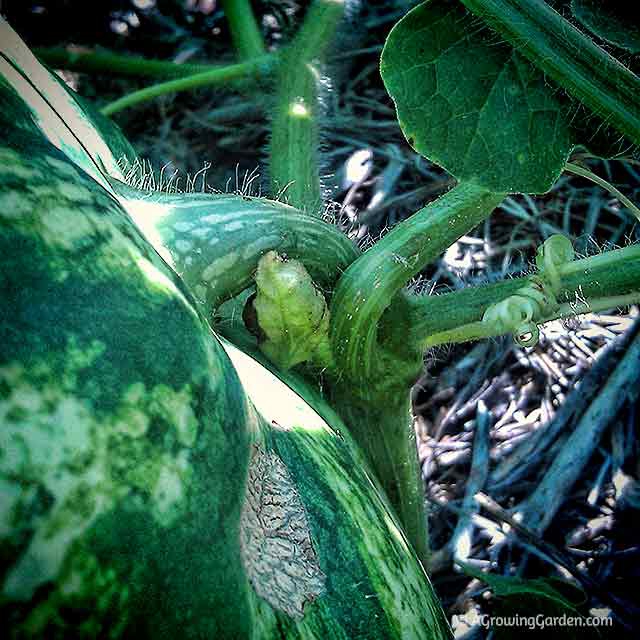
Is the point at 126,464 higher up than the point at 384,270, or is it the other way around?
the point at 384,270

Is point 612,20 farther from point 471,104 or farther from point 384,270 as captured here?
point 384,270

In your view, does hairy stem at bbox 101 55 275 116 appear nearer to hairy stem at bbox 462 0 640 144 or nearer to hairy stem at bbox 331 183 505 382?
hairy stem at bbox 331 183 505 382

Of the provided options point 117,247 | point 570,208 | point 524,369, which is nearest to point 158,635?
point 117,247

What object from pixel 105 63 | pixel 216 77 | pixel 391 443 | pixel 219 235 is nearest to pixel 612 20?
pixel 219 235

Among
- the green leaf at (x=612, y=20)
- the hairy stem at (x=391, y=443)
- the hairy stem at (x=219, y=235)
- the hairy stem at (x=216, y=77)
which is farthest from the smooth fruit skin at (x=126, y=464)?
the hairy stem at (x=216, y=77)

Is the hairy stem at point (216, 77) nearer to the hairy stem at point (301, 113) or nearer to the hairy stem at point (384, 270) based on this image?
the hairy stem at point (301, 113)
